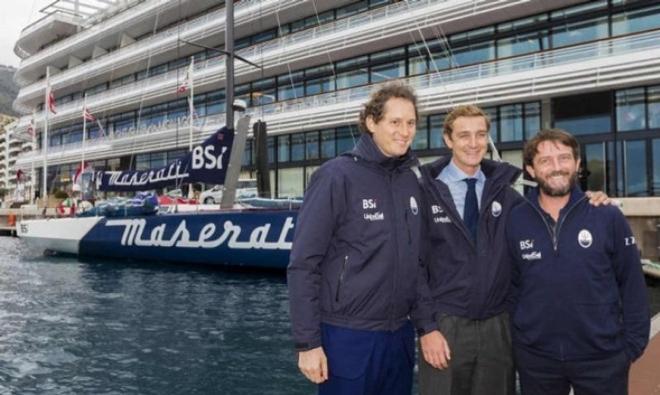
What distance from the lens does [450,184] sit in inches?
112

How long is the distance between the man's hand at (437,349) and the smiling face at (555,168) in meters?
0.88

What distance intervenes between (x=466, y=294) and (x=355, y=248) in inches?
25.4

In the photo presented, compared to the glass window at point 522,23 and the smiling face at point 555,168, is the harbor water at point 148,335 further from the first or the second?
the glass window at point 522,23

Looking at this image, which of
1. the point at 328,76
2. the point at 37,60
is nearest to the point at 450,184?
the point at 328,76

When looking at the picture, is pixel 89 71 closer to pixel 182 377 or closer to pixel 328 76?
pixel 328 76

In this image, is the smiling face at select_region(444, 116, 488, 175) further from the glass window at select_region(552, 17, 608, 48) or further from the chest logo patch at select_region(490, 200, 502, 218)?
the glass window at select_region(552, 17, 608, 48)

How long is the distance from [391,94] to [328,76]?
24.5 meters

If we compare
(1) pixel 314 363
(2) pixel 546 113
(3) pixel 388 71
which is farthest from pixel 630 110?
(1) pixel 314 363

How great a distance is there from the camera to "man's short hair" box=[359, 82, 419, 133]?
256cm

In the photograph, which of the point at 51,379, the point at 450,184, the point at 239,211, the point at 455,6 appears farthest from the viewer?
the point at 455,6

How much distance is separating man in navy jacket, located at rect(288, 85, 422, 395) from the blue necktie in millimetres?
345

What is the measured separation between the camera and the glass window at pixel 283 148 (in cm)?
2822

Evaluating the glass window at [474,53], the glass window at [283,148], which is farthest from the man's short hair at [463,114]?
the glass window at [283,148]

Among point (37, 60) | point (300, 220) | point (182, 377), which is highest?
point (37, 60)
